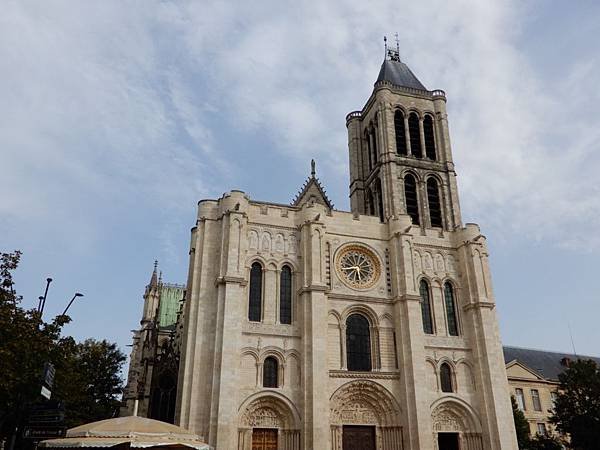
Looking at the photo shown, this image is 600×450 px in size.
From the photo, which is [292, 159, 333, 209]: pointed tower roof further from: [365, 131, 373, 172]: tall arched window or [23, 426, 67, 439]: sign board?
[23, 426, 67, 439]: sign board

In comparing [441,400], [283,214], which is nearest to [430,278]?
[441,400]

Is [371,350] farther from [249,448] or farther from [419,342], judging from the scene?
[249,448]

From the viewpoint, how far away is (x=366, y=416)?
25.2 metres

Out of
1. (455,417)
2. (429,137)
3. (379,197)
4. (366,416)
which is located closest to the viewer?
(366,416)

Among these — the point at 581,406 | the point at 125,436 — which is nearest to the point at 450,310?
the point at 581,406

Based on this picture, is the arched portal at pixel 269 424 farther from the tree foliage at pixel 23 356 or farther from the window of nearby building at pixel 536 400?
the window of nearby building at pixel 536 400

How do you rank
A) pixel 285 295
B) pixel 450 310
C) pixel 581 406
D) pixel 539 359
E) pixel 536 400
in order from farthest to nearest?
pixel 539 359 → pixel 536 400 → pixel 450 310 → pixel 581 406 → pixel 285 295

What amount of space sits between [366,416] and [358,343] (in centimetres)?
355

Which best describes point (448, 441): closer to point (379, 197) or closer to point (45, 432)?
point (379, 197)

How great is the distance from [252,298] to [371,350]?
22.2 feet

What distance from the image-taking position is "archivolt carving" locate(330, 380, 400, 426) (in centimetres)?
2478

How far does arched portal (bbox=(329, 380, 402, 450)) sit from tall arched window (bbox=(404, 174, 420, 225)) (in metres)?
11.6

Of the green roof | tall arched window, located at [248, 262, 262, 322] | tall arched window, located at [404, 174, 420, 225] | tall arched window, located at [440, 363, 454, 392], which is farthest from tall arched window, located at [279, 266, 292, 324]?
the green roof

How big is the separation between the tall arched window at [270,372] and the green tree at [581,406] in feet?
54.0
